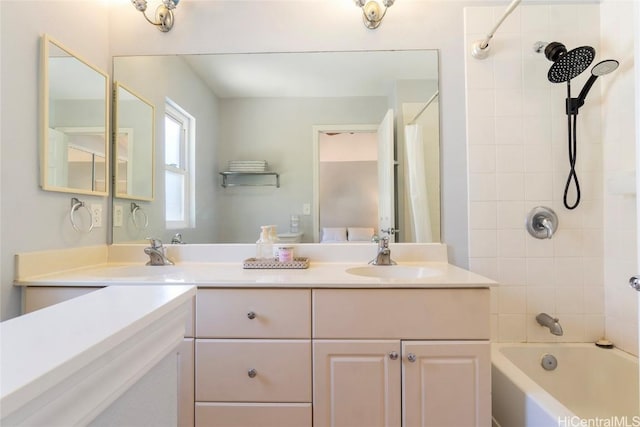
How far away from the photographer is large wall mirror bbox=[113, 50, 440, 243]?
1.61m

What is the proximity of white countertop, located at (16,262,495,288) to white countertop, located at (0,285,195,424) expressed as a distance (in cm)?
63

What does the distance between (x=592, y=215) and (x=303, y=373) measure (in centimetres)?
158

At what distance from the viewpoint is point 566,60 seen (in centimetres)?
131

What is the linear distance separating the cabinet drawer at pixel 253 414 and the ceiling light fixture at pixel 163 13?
1.85 m

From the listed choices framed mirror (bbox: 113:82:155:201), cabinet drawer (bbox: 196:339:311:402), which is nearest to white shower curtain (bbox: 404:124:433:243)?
cabinet drawer (bbox: 196:339:311:402)

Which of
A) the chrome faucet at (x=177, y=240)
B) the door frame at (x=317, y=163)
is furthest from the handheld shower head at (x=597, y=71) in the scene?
the chrome faucet at (x=177, y=240)

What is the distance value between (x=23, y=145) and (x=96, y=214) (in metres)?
0.45

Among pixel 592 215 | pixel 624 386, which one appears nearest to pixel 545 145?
pixel 592 215

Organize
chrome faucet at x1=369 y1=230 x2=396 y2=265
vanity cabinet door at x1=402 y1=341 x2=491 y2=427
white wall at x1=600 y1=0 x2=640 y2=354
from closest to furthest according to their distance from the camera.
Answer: vanity cabinet door at x1=402 y1=341 x2=491 y2=427 < white wall at x1=600 y1=0 x2=640 y2=354 < chrome faucet at x1=369 y1=230 x2=396 y2=265

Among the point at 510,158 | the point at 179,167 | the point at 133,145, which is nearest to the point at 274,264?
the point at 179,167

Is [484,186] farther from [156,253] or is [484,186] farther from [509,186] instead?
[156,253]

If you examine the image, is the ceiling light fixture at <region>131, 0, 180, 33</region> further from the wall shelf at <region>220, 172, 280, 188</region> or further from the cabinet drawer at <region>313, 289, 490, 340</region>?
the cabinet drawer at <region>313, 289, 490, 340</region>

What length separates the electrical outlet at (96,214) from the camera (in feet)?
4.96

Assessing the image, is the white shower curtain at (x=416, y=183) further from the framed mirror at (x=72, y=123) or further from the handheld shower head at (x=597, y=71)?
the framed mirror at (x=72, y=123)
